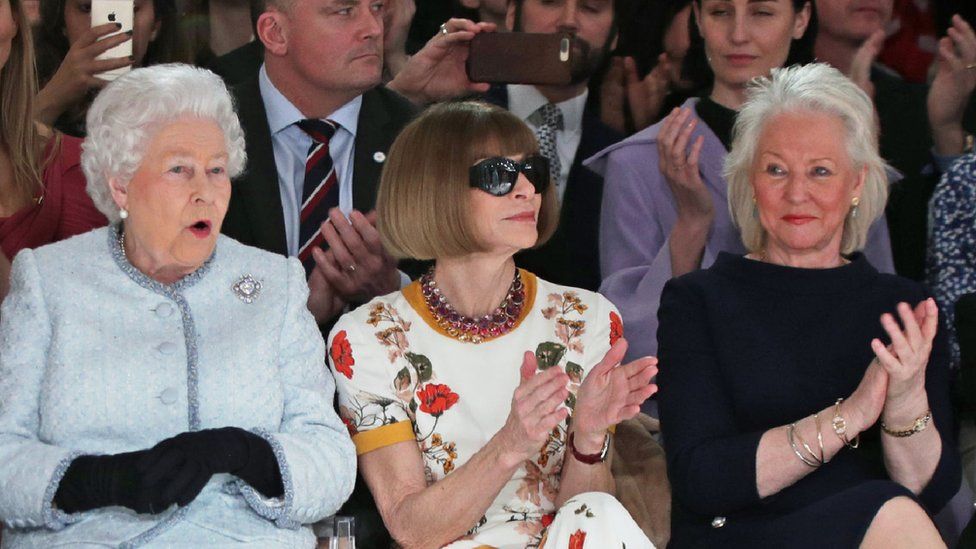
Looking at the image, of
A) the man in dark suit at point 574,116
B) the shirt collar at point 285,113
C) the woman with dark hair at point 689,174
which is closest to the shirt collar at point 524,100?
the man in dark suit at point 574,116

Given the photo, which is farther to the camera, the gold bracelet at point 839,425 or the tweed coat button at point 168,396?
the gold bracelet at point 839,425

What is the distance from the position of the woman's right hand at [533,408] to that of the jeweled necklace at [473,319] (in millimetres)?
325

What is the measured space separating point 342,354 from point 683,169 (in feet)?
3.80

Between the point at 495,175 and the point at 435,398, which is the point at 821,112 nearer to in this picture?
the point at 495,175

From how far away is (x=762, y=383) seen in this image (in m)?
3.45

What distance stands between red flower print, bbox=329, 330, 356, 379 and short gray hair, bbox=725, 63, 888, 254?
3.18 feet

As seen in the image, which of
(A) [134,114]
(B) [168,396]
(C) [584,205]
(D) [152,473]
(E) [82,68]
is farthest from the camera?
(C) [584,205]

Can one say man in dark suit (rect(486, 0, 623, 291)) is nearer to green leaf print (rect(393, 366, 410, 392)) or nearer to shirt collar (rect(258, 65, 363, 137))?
shirt collar (rect(258, 65, 363, 137))

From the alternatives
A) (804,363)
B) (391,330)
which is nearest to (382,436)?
(391,330)

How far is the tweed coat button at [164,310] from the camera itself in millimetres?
3160

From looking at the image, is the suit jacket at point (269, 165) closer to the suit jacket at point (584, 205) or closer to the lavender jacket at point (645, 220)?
the suit jacket at point (584, 205)

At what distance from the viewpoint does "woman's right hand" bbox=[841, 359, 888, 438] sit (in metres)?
3.24

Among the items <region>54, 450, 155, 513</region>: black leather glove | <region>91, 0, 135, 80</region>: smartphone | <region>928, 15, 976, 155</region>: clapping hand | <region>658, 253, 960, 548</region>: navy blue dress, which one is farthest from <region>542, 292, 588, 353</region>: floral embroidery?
<region>928, 15, 976, 155</region>: clapping hand

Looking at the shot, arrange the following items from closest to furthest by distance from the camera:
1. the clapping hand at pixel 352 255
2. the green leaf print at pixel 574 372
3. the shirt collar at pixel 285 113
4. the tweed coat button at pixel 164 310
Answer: the tweed coat button at pixel 164 310 < the green leaf print at pixel 574 372 < the clapping hand at pixel 352 255 < the shirt collar at pixel 285 113
